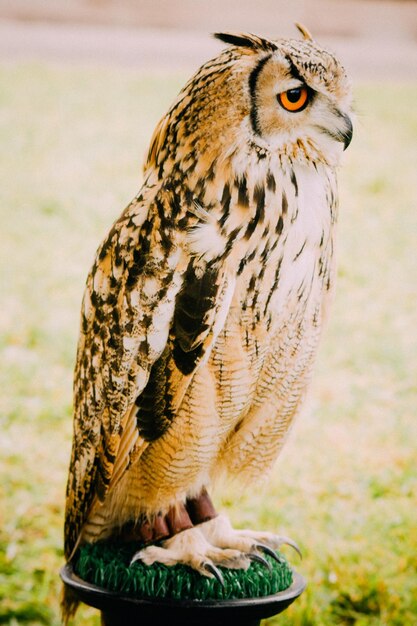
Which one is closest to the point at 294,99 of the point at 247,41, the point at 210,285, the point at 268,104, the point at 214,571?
the point at 268,104

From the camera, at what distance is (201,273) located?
1.69 meters

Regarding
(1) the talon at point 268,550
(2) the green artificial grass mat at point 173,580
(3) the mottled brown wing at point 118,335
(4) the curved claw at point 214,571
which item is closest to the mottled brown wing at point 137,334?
(3) the mottled brown wing at point 118,335

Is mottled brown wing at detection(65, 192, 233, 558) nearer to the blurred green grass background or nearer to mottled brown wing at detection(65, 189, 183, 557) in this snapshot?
mottled brown wing at detection(65, 189, 183, 557)

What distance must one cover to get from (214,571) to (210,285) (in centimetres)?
65

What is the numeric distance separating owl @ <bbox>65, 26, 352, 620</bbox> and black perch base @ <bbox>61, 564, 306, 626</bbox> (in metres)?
0.09

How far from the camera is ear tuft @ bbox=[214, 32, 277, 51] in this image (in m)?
1.69

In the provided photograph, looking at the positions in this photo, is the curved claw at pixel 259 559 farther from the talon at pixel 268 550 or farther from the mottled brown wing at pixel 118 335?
the mottled brown wing at pixel 118 335

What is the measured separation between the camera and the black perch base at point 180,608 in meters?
1.72

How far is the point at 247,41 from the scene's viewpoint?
172cm

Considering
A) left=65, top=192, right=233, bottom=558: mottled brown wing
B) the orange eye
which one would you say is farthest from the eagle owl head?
left=65, top=192, right=233, bottom=558: mottled brown wing

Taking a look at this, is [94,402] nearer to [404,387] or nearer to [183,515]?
[183,515]

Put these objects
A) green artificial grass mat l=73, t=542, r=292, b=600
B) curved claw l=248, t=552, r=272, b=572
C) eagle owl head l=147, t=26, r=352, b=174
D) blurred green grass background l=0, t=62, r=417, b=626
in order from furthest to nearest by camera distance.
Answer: blurred green grass background l=0, t=62, r=417, b=626
curved claw l=248, t=552, r=272, b=572
green artificial grass mat l=73, t=542, r=292, b=600
eagle owl head l=147, t=26, r=352, b=174

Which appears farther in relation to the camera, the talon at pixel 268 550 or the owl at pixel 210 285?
the talon at pixel 268 550

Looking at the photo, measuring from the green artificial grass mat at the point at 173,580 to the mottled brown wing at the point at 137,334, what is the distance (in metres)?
0.15
